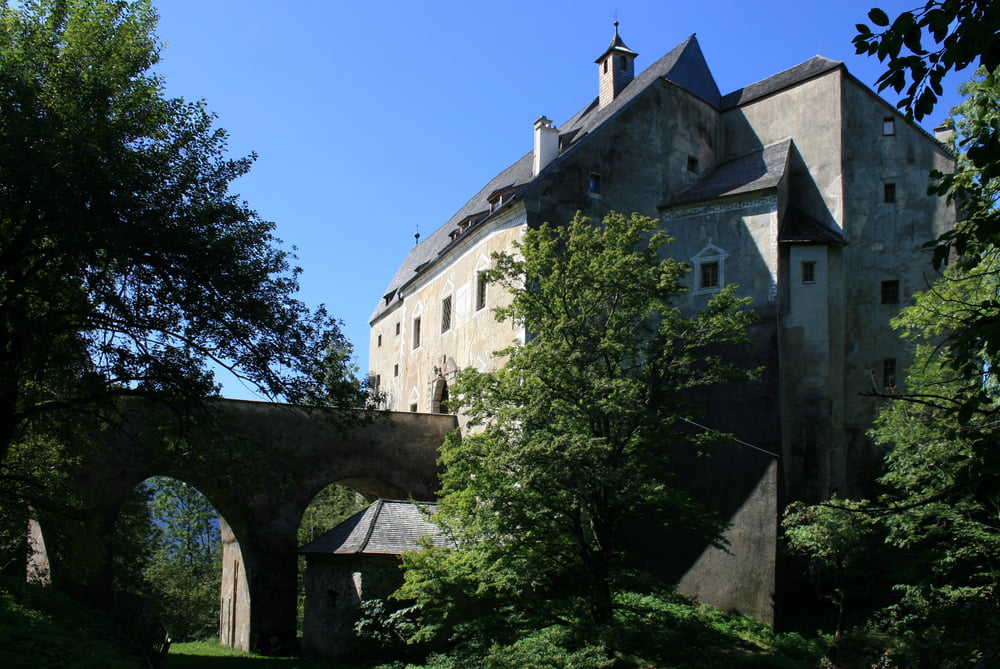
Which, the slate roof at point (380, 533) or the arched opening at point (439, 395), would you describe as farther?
the arched opening at point (439, 395)

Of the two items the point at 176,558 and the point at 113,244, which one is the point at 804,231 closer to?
the point at 113,244

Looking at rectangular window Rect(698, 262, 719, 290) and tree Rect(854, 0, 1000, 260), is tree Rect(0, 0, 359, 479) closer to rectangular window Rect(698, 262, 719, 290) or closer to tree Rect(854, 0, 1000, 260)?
tree Rect(854, 0, 1000, 260)

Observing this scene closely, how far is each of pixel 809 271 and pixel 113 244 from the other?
17446 mm

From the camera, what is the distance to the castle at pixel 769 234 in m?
20.9

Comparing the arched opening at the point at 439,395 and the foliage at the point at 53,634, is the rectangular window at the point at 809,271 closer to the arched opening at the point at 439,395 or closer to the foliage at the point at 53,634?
the arched opening at the point at 439,395

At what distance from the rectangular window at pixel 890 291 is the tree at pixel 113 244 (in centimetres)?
1579

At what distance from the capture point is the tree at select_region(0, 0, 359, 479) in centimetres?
1053

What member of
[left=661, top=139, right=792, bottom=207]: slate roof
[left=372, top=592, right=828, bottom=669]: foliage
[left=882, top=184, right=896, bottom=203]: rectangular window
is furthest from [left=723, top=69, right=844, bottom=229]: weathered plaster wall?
[left=372, top=592, right=828, bottom=669]: foliage

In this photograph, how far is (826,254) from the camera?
899 inches

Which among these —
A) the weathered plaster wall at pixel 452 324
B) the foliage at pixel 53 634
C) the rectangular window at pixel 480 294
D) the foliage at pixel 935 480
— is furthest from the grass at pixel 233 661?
the rectangular window at pixel 480 294

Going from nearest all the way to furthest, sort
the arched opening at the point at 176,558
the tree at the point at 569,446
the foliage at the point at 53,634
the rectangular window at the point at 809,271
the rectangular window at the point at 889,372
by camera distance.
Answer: the foliage at the point at 53,634, the tree at the point at 569,446, the rectangular window at the point at 889,372, the rectangular window at the point at 809,271, the arched opening at the point at 176,558

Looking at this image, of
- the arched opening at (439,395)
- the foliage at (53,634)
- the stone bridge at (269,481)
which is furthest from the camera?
the arched opening at (439,395)

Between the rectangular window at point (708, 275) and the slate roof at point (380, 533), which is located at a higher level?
the rectangular window at point (708, 275)

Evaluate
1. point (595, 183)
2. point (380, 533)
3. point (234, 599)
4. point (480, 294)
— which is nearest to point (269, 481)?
point (380, 533)
